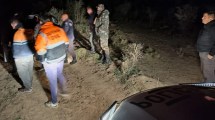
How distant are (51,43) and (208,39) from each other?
3.05 metres

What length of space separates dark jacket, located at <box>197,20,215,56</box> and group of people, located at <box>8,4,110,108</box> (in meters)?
2.17

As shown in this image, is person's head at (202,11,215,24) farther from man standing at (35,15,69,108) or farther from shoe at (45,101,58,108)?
shoe at (45,101,58,108)

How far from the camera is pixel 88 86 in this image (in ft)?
24.3

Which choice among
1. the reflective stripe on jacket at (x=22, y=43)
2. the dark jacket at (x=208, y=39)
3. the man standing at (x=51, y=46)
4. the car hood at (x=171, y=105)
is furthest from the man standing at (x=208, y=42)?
the reflective stripe on jacket at (x=22, y=43)

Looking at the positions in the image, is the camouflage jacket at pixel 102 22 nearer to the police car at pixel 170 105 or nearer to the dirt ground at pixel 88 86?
the dirt ground at pixel 88 86

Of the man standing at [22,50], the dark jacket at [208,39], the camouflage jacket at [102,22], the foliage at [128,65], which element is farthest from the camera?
the foliage at [128,65]

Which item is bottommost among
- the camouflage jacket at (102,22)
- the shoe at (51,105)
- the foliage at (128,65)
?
the shoe at (51,105)

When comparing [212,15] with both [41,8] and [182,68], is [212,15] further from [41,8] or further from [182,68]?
[41,8]

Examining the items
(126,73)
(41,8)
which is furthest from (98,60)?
(41,8)

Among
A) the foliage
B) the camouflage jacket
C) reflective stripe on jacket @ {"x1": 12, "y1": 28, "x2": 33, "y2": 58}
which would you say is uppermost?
the camouflage jacket

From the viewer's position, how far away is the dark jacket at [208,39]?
21.3 feet

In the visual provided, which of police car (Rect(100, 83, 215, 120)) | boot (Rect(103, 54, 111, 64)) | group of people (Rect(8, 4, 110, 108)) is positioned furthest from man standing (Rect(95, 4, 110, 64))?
police car (Rect(100, 83, 215, 120))

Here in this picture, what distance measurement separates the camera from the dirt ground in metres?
6.38

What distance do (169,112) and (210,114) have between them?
1.42 feet
